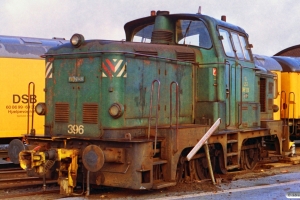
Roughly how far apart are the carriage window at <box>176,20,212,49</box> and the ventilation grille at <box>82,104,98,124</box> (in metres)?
2.49

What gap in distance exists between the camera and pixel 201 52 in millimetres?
8711

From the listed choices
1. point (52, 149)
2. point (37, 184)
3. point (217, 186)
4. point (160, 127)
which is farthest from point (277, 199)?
point (37, 184)

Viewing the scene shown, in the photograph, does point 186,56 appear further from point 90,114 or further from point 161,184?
point 161,184

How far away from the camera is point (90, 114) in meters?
7.36

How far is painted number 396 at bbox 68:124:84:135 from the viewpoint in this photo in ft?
24.5

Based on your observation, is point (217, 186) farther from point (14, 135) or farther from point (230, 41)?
point (14, 135)

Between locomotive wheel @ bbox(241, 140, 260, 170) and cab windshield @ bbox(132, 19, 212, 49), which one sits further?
locomotive wheel @ bbox(241, 140, 260, 170)

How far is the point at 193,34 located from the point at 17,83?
531 centimetres

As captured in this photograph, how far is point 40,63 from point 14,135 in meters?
2.06

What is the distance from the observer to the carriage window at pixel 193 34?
8.78 meters

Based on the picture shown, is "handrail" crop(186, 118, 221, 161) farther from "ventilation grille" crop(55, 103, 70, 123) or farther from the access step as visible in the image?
"ventilation grille" crop(55, 103, 70, 123)

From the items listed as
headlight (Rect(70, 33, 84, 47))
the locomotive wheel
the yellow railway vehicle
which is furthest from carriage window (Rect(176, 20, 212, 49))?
the yellow railway vehicle

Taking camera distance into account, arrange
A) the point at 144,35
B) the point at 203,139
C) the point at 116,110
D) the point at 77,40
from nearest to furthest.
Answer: the point at 116,110, the point at 77,40, the point at 203,139, the point at 144,35

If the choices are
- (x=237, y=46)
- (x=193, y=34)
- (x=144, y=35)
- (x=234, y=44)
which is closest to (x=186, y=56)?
(x=193, y=34)
